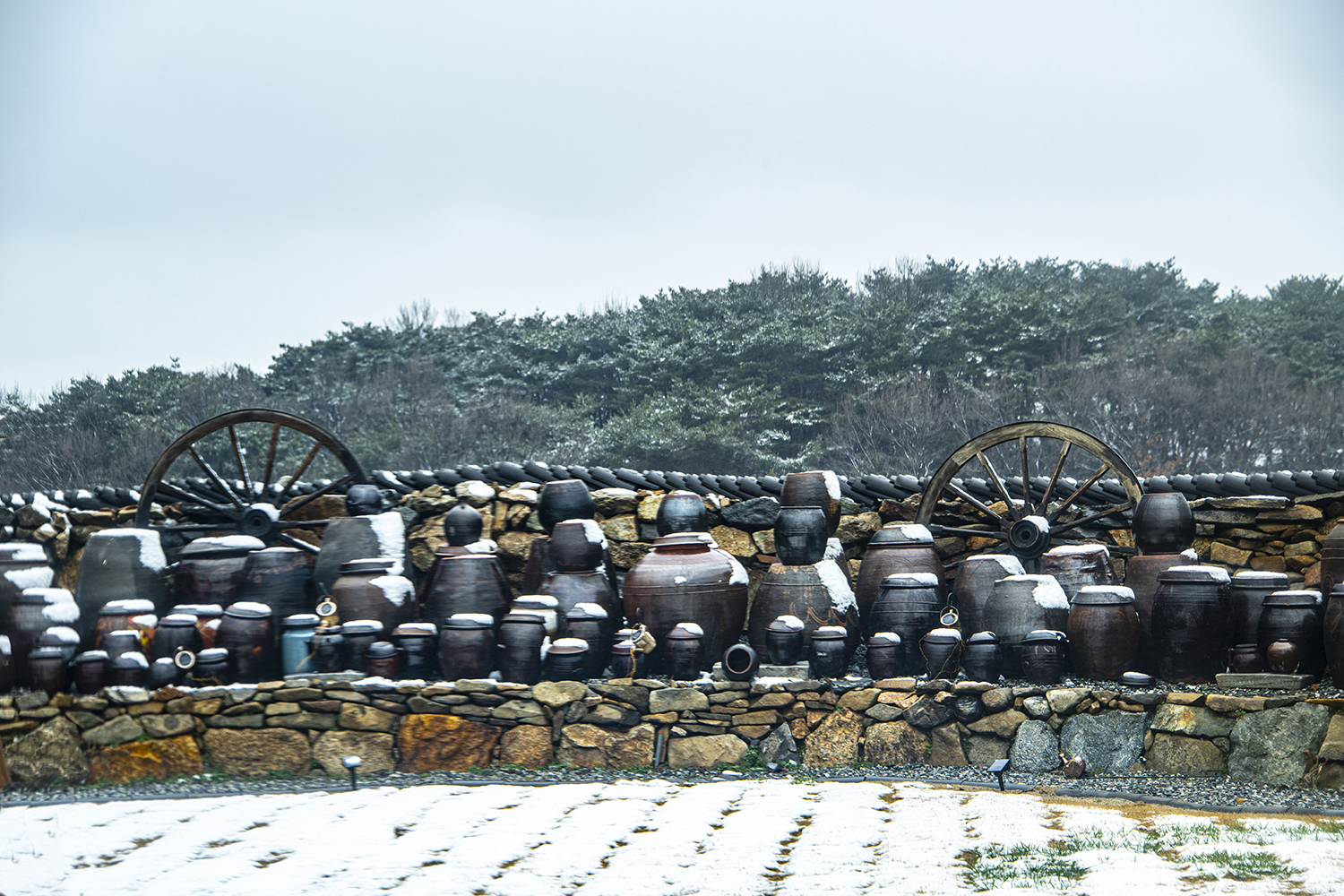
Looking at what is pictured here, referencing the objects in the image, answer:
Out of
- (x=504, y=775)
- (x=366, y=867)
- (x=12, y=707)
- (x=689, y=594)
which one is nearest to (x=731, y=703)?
(x=689, y=594)

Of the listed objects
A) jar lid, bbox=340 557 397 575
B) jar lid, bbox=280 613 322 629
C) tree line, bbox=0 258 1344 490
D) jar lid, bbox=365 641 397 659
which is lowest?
jar lid, bbox=365 641 397 659

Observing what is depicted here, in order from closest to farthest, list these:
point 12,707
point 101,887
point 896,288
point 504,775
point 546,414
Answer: point 101,887 → point 504,775 → point 12,707 → point 546,414 → point 896,288

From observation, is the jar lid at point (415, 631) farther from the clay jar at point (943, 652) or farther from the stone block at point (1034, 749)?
the stone block at point (1034, 749)

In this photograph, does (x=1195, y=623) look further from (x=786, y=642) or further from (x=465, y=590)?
(x=465, y=590)

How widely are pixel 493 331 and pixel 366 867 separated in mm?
23045

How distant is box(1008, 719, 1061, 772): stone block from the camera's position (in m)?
5.61

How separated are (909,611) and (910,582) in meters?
0.18

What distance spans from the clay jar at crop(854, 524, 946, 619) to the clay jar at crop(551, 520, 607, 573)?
1.65 meters

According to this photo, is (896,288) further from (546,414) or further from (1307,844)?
(1307,844)

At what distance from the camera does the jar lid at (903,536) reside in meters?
6.84

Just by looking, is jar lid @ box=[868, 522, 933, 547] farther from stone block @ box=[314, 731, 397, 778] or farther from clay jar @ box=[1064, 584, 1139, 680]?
stone block @ box=[314, 731, 397, 778]

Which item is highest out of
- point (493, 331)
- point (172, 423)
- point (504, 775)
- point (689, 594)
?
point (493, 331)

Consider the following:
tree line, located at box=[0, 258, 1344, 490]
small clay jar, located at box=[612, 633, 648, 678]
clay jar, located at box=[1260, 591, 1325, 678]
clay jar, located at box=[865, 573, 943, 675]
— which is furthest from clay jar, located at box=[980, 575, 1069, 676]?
tree line, located at box=[0, 258, 1344, 490]

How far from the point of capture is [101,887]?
12.1ft
